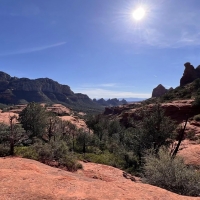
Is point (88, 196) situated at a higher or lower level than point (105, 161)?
higher

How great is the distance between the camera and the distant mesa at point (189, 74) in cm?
9483

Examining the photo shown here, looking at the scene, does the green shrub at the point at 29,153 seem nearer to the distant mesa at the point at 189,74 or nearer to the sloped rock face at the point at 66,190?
the sloped rock face at the point at 66,190

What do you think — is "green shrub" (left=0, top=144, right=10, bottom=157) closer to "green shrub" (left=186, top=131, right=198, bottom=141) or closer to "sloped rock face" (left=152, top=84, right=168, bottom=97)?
"green shrub" (left=186, top=131, right=198, bottom=141)

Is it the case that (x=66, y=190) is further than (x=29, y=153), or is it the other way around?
(x=29, y=153)

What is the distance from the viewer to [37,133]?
42.5 meters

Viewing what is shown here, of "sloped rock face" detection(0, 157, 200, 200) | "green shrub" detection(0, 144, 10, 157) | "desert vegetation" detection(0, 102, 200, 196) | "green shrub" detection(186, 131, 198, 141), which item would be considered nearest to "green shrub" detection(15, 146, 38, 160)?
"desert vegetation" detection(0, 102, 200, 196)

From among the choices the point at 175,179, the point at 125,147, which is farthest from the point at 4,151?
the point at 125,147

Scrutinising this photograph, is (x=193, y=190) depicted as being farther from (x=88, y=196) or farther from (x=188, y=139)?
(x=188, y=139)

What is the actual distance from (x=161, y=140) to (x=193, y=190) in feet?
44.3

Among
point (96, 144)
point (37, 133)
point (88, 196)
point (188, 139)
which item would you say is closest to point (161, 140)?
point (188, 139)

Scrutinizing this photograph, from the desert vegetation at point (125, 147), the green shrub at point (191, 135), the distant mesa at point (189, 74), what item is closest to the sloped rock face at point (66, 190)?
the desert vegetation at point (125, 147)

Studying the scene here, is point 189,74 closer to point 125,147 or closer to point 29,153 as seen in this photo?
point 125,147

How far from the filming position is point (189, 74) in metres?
95.9

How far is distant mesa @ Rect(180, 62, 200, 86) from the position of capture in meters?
94.8
